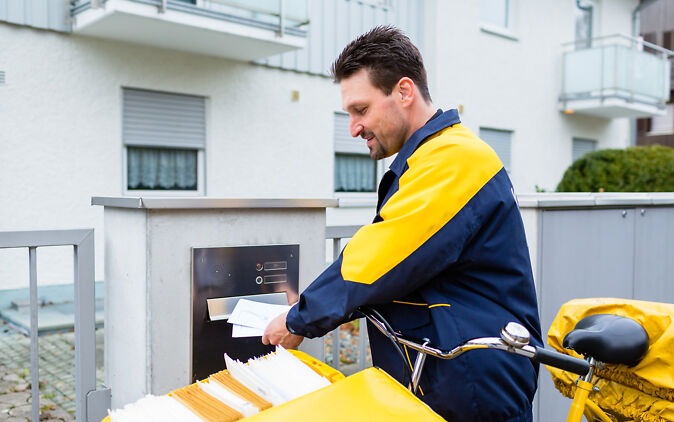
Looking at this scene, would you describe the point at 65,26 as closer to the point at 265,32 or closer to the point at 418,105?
the point at 265,32

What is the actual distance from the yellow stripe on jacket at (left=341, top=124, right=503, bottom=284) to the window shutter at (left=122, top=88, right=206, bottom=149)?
6.54m

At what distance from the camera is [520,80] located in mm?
12609

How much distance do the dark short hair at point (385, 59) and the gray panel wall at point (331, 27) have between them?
711 cm

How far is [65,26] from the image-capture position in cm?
680

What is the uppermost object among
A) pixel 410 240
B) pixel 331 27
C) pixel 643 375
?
pixel 331 27

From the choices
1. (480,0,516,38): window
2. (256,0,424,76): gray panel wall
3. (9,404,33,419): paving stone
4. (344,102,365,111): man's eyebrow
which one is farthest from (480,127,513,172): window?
(344,102,365,111): man's eyebrow

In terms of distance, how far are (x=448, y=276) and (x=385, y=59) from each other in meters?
0.66

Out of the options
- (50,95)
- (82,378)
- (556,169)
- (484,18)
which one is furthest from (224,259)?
(556,169)

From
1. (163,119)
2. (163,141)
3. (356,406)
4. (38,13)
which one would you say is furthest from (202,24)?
(356,406)

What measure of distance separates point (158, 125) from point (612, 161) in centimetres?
778

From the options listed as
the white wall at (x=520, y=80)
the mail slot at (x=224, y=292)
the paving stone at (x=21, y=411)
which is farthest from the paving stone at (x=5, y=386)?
the white wall at (x=520, y=80)

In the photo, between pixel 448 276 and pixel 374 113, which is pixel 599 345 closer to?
pixel 448 276

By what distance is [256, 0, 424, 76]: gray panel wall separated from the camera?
29.7ft

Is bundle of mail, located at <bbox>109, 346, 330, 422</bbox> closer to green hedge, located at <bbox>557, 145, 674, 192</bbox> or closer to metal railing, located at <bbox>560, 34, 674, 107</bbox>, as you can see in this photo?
green hedge, located at <bbox>557, 145, 674, 192</bbox>
